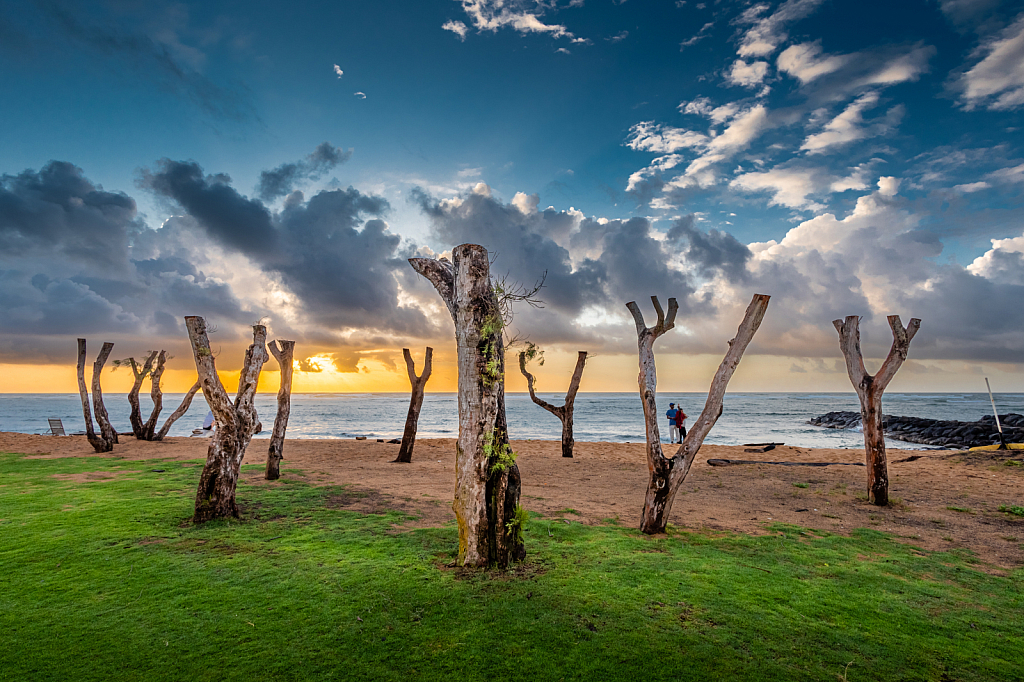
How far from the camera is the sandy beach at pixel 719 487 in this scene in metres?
8.50

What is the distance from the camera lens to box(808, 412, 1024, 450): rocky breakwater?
91.4ft

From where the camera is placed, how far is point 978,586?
225 inches

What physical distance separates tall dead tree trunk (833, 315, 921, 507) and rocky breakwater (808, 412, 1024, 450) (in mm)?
18413

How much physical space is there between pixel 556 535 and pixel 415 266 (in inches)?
175

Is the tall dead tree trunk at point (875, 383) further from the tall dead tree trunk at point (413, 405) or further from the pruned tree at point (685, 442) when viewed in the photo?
the tall dead tree trunk at point (413, 405)

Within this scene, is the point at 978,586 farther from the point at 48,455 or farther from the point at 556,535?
the point at 48,455

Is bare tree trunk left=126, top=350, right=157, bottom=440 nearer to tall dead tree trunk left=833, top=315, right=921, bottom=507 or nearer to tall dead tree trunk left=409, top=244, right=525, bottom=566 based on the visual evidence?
tall dead tree trunk left=409, top=244, right=525, bottom=566

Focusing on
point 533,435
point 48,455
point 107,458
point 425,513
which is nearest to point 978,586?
point 425,513

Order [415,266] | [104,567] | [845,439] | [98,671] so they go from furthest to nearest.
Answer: [845,439]
[415,266]
[104,567]
[98,671]

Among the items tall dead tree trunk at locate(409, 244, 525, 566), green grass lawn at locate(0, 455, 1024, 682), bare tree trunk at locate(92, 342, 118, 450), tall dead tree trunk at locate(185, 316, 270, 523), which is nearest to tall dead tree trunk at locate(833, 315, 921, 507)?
green grass lawn at locate(0, 455, 1024, 682)

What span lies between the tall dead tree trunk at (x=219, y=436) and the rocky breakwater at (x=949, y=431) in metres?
28.8

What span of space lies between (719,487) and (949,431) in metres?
29.8

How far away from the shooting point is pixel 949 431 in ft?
103

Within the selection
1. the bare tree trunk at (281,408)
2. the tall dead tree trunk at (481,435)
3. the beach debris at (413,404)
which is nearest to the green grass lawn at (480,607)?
the tall dead tree trunk at (481,435)
